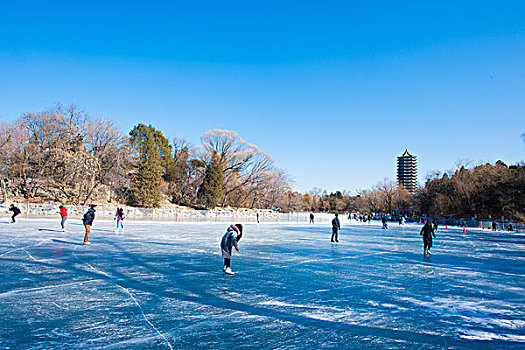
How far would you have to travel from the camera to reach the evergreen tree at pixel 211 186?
5371 centimetres

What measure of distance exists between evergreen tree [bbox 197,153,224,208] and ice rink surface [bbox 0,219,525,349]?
4276cm

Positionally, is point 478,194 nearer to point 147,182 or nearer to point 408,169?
point 147,182

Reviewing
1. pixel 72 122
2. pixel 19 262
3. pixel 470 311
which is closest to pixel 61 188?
pixel 72 122

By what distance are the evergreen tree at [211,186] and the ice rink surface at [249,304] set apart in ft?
140

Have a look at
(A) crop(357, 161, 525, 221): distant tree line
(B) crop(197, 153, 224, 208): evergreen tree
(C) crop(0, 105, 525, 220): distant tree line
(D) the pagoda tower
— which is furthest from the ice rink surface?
(D) the pagoda tower

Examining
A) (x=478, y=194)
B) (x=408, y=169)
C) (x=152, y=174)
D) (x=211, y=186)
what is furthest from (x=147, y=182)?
(x=408, y=169)

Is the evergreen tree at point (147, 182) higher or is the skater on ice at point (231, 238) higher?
the evergreen tree at point (147, 182)

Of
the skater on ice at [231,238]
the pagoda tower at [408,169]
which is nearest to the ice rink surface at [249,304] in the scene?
the skater on ice at [231,238]

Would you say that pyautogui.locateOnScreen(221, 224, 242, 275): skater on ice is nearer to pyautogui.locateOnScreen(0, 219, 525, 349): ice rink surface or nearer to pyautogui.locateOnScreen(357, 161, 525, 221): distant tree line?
pyautogui.locateOnScreen(0, 219, 525, 349): ice rink surface

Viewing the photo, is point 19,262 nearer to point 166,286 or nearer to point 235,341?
point 166,286

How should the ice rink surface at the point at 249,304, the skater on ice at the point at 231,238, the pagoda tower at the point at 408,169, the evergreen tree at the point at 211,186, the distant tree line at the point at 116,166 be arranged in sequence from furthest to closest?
the pagoda tower at the point at 408,169 → the evergreen tree at the point at 211,186 → the distant tree line at the point at 116,166 → the skater on ice at the point at 231,238 → the ice rink surface at the point at 249,304

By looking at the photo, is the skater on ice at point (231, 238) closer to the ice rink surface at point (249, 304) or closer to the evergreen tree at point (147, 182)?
the ice rink surface at point (249, 304)

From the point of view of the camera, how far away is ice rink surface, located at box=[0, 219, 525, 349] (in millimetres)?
4336

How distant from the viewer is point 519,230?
38.3 m
